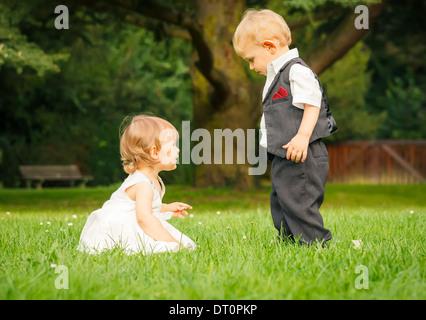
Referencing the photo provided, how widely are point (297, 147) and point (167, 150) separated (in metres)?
0.92

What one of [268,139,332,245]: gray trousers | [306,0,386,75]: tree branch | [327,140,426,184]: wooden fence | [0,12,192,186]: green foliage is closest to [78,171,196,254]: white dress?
[268,139,332,245]: gray trousers

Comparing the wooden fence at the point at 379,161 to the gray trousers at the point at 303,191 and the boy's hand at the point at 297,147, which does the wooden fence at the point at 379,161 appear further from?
the boy's hand at the point at 297,147

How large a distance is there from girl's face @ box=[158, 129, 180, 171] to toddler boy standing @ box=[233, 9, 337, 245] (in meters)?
0.63

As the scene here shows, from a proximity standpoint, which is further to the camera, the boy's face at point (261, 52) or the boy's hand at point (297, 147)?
the boy's face at point (261, 52)

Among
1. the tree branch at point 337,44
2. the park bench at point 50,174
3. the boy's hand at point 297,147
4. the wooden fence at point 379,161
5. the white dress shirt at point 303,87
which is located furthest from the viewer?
the wooden fence at point 379,161

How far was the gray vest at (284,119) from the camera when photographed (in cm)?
360

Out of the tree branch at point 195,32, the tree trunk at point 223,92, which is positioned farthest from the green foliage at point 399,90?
the tree branch at point 195,32

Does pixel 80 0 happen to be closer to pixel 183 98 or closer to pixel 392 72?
pixel 183 98

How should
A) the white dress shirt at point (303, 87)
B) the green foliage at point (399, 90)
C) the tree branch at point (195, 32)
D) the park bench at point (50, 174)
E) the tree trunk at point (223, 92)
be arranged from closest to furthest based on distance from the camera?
the white dress shirt at point (303, 87), the tree branch at point (195, 32), the tree trunk at point (223, 92), the park bench at point (50, 174), the green foliage at point (399, 90)

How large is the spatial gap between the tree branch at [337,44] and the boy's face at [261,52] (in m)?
8.12

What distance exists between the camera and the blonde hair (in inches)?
143

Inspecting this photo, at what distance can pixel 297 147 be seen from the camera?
339cm
